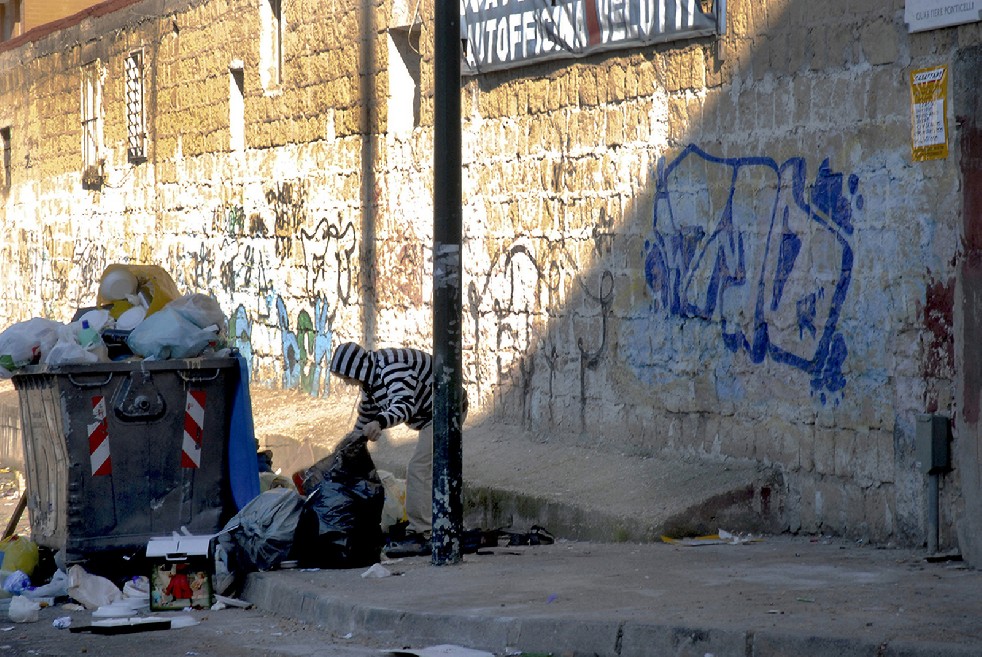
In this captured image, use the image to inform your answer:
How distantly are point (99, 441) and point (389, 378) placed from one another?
1.71 meters

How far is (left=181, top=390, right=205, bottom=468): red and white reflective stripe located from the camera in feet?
27.6

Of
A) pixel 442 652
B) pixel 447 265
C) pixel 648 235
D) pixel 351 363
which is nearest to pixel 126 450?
pixel 351 363

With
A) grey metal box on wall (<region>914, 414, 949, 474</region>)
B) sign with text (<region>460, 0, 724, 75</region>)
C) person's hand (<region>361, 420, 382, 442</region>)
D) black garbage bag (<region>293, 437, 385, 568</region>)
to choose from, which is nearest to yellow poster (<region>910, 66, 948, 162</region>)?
grey metal box on wall (<region>914, 414, 949, 474</region>)

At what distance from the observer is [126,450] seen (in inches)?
325

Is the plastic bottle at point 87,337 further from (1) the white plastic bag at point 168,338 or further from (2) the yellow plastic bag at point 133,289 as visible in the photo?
(2) the yellow plastic bag at point 133,289

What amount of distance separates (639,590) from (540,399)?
4.07 m

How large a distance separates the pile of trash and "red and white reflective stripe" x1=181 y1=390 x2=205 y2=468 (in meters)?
0.30

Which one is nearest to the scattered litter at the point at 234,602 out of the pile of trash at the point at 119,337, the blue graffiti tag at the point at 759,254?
the pile of trash at the point at 119,337

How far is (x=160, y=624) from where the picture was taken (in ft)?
23.5

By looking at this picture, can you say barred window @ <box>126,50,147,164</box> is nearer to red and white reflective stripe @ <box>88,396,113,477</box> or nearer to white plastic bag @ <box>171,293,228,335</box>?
white plastic bag @ <box>171,293,228,335</box>

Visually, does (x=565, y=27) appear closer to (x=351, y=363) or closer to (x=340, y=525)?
(x=351, y=363)

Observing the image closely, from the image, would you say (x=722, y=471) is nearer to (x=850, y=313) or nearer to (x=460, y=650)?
(x=850, y=313)

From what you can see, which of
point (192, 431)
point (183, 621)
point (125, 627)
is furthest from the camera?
point (192, 431)

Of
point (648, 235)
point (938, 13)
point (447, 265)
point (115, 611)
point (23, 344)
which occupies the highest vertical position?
point (938, 13)
